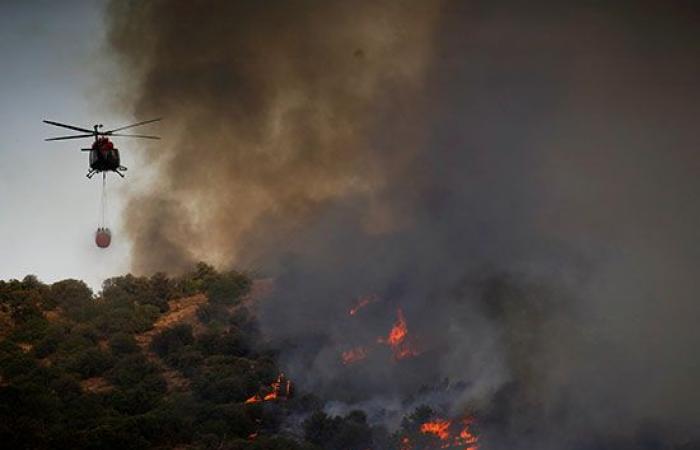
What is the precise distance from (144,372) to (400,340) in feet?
44.6

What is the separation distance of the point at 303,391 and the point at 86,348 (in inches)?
518

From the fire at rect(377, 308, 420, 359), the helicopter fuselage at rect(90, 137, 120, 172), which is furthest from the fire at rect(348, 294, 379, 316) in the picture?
the helicopter fuselage at rect(90, 137, 120, 172)

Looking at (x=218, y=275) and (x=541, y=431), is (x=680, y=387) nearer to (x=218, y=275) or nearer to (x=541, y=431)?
(x=541, y=431)

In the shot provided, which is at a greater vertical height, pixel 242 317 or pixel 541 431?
pixel 242 317

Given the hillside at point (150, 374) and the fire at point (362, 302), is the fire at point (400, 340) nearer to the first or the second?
the fire at point (362, 302)

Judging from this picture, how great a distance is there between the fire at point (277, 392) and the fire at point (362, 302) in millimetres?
7828

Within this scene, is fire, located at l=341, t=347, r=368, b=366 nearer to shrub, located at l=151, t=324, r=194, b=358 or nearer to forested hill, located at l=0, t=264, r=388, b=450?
forested hill, located at l=0, t=264, r=388, b=450

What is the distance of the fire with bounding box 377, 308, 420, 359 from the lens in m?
49.4

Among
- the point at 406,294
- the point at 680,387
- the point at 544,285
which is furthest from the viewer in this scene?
the point at 406,294

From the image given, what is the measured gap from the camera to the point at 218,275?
6619 cm

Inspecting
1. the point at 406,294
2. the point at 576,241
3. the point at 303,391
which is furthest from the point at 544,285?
the point at 303,391

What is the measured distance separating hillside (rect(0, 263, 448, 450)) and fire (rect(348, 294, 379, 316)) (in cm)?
544

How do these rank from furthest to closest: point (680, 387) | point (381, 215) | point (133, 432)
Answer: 1. point (381, 215)
2. point (680, 387)
3. point (133, 432)

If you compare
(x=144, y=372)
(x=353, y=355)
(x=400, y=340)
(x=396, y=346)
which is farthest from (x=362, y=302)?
(x=144, y=372)
